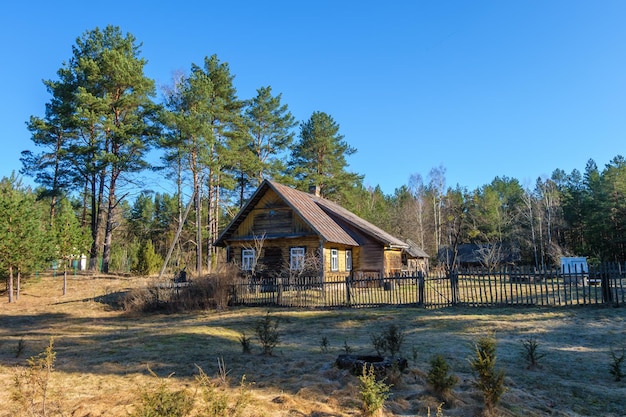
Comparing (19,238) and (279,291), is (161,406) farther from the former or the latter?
(19,238)

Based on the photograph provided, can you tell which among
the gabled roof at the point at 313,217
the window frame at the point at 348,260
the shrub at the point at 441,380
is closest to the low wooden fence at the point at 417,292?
the gabled roof at the point at 313,217

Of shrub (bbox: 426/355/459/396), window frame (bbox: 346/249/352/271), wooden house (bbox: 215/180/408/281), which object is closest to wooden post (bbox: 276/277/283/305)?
wooden house (bbox: 215/180/408/281)

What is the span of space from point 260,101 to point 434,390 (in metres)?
37.8

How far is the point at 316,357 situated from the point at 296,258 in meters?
16.3

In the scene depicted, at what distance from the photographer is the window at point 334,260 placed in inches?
957

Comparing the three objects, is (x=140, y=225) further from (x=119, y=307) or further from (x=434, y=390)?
(x=434, y=390)

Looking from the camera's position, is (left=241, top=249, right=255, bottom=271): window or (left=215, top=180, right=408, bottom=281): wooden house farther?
(left=241, top=249, right=255, bottom=271): window

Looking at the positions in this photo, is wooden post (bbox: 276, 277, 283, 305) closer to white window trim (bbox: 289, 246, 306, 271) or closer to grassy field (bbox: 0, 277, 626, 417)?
grassy field (bbox: 0, 277, 626, 417)

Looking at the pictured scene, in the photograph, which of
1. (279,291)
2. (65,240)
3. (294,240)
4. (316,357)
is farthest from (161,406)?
(65,240)

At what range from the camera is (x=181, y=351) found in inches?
354

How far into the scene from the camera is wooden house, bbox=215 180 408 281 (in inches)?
932

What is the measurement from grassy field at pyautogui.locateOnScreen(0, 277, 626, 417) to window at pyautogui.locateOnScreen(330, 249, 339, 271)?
8.52 m

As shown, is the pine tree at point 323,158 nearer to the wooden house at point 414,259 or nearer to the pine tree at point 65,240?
the wooden house at point 414,259

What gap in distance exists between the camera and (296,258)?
24359 millimetres
